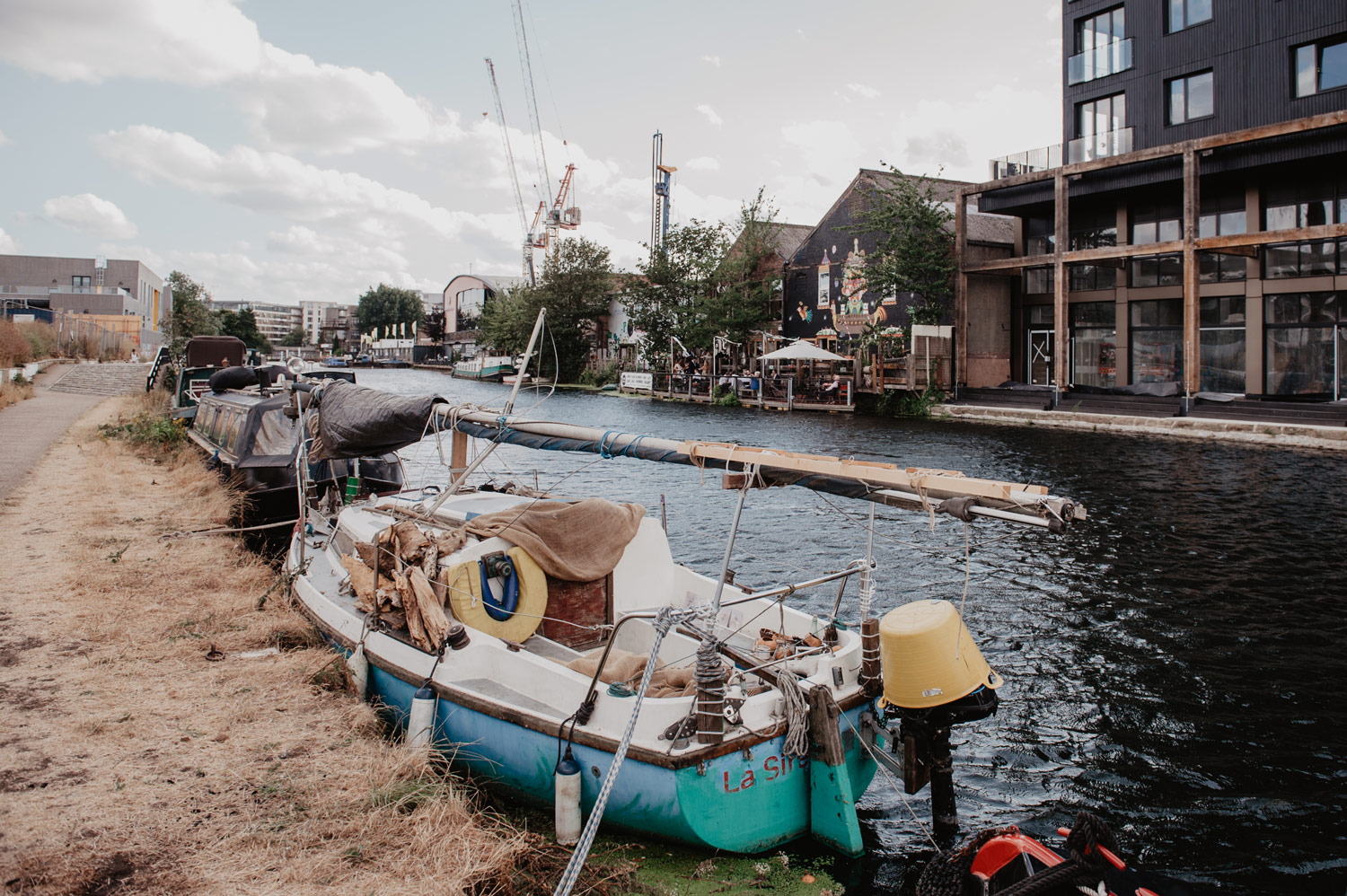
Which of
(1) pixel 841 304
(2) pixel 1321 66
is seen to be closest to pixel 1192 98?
(2) pixel 1321 66

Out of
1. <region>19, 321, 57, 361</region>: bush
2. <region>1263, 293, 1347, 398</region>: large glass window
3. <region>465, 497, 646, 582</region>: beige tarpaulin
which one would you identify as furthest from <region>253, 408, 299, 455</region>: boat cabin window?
<region>1263, 293, 1347, 398</region>: large glass window

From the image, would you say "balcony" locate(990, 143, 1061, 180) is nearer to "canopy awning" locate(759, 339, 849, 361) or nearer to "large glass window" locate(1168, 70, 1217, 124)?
"large glass window" locate(1168, 70, 1217, 124)

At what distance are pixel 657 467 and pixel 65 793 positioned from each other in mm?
19839

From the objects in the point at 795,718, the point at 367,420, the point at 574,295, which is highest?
the point at 574,295

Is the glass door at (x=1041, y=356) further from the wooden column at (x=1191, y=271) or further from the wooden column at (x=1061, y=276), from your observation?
the wooden column at (x=1191, y=271)

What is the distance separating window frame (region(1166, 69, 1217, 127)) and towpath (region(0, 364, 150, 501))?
36999 mm

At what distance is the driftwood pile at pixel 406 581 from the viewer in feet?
23.3

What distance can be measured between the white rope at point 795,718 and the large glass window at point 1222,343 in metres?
32.8

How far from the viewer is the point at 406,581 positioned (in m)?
7.36

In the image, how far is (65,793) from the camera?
5453mm

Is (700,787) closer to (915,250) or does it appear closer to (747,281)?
(915,250)

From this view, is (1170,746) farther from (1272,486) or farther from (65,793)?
(1272,486)

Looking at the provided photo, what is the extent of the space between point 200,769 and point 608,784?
9.79 ft

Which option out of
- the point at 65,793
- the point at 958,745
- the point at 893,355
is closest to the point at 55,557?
the point at 65,793
